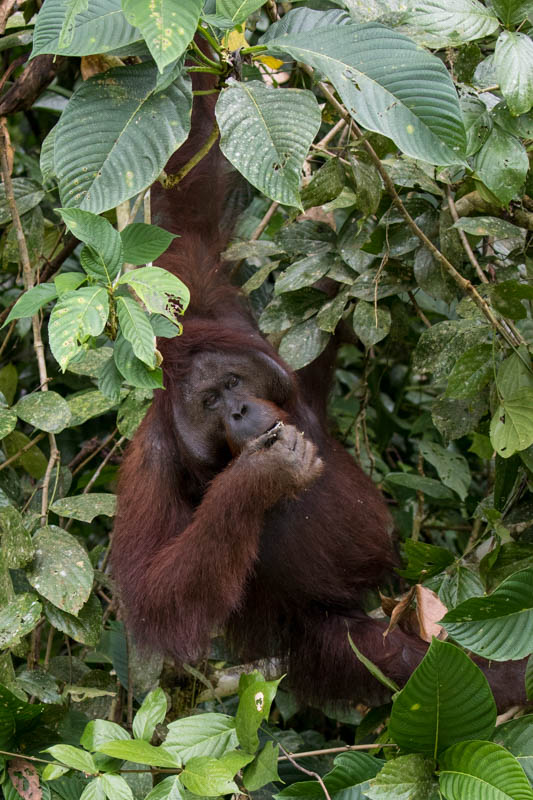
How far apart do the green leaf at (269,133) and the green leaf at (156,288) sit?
0.29 metres

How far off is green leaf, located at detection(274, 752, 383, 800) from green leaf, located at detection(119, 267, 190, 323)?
44.6 inches

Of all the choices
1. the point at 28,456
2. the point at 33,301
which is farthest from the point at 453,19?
the point at 28,456

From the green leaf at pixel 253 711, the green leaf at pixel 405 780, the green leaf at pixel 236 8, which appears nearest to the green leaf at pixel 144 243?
the green leaf at pixel 236 8

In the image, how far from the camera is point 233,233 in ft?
12.2

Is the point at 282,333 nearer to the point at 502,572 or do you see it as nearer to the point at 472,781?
the point at 502,572

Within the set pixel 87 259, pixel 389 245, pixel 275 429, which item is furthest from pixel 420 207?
pixel 87 259

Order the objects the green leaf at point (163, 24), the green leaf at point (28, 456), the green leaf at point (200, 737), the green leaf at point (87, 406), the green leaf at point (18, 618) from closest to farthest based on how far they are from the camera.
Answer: the green leaf at point (163, 24) → the green leaf at point (200, 737) → the green leaf at point (18, 618) → the green leaf at point (87, 406) → the green leaf at point (28, 456)

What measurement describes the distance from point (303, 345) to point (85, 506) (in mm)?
935

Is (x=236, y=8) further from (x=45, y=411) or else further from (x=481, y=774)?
(x=481, y=774)

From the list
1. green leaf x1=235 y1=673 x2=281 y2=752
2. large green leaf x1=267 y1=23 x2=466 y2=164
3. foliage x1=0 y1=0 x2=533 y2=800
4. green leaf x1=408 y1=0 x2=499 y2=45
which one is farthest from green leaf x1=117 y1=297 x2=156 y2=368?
green leaf x1=408 y1=0 x2=499 y2=45

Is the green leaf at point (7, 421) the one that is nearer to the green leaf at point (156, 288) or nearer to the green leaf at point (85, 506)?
the green leaf at point (85, 506)

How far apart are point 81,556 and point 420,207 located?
1675mm

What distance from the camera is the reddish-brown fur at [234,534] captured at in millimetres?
2889

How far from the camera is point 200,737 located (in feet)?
7.38
